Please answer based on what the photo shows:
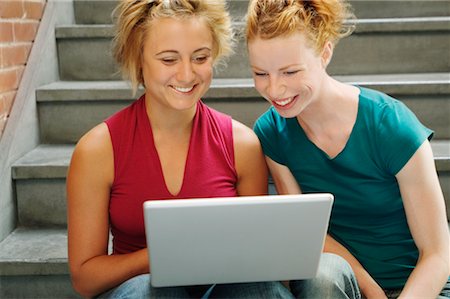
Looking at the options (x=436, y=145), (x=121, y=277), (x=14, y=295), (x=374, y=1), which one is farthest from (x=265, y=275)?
(x=374, y=1)

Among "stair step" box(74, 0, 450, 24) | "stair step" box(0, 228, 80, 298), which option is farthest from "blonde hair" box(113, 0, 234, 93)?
"stair step" box(74, 0, 450, 24)

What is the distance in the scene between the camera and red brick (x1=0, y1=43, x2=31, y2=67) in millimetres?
1918

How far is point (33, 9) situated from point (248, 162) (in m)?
1.03

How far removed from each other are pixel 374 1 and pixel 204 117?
1.19m

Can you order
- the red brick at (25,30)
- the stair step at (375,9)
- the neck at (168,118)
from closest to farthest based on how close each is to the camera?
the neck at (168,118) < the red brick at (25,30) < the stair step at (375,9)

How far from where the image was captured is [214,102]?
2.11 m

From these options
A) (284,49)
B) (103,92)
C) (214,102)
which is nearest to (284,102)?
(284,49)

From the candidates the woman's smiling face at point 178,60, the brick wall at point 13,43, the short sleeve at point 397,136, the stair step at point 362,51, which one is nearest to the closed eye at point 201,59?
the woman's smiling face at point 178,60

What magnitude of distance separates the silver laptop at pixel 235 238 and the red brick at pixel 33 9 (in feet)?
3.97

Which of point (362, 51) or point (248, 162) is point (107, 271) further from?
point (362, 51)

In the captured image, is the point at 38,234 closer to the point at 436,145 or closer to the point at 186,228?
the point at 186,228

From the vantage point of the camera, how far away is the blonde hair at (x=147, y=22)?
4.60 ft

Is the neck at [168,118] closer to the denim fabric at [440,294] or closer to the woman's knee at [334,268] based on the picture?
the woman's knee at [334,268]

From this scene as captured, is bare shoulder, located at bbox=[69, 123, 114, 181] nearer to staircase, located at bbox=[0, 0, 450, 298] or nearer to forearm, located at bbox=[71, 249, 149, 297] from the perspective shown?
forearm, located at bbox=[71, 249, 149, 297]
